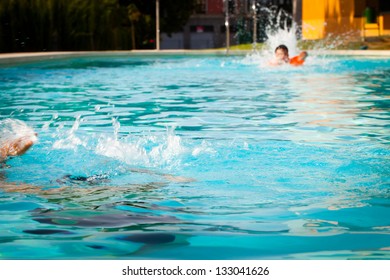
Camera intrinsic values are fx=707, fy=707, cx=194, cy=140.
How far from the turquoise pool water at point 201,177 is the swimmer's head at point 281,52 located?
397cm

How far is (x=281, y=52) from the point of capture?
16.8 meters

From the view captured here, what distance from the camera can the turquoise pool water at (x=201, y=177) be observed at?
3837 millimetres

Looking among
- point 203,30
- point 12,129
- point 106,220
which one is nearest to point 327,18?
point 203,30

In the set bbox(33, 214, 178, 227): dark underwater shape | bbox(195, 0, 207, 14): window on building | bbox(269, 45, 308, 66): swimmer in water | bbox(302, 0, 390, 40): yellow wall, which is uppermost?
bbox(195, 0, 207, 14): window on building

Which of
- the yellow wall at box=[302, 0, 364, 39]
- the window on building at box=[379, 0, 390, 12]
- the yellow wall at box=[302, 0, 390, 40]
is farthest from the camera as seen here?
the yellow wall at box=[302, 0, 364, 39]

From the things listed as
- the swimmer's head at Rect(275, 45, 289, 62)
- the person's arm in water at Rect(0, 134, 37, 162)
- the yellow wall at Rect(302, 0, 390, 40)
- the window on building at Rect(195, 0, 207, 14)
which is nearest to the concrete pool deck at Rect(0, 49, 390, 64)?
the yellow wall at Rect(302, 0, 390, 40)

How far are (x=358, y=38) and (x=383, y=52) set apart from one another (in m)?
5.74

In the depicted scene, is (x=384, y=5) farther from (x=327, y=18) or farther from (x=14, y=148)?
(x=14, y=148)

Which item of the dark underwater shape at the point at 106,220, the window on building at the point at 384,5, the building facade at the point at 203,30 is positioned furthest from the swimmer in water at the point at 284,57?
the building facade at the point at 203,30

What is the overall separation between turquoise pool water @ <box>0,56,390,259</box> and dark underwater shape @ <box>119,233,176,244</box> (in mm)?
16

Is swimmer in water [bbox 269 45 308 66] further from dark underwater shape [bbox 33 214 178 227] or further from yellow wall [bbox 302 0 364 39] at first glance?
yellow wall [bbox 302 0 364 39]

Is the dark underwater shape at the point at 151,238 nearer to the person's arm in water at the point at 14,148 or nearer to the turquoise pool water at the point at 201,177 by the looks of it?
the turquoise pool water at the point at 201,177

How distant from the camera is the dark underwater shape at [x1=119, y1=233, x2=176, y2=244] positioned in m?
3.82

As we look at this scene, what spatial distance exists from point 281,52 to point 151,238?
1342 cm
